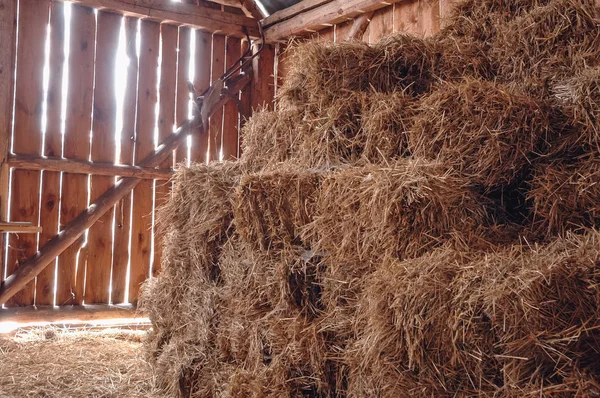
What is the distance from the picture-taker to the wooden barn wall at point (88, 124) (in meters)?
5.75

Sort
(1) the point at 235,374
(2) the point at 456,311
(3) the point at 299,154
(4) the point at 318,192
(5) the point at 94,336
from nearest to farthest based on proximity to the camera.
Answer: (2) the point at 456,311, (4) the point at 318,192, (1) the point at 235,374, (3) the point at 299,154, (5) the point at 94,336

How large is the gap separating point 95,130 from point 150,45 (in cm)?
105

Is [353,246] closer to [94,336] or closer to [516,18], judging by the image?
[516,18]

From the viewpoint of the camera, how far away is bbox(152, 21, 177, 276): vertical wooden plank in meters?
6.54

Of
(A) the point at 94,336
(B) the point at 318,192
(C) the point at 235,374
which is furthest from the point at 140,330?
(B) the point at 318,192

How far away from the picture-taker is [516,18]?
321 cm

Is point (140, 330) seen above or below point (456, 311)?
below

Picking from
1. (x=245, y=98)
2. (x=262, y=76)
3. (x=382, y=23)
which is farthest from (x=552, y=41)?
(x=245, y=98)

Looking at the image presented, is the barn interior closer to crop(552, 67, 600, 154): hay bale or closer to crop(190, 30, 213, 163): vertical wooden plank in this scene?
crop(552, 67, 600, 154): hay bale

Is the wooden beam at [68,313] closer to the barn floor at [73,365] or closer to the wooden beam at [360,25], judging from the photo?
the barn floor at [73,365]

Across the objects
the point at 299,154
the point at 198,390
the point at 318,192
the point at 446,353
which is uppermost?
the point at 299,154

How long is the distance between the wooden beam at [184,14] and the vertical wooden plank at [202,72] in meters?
0.14

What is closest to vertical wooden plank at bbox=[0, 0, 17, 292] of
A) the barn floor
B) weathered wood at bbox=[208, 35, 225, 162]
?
the barn floor

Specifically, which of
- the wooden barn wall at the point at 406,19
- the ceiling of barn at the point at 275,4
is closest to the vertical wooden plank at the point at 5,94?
the wooden barn wall at the point at 406,19
